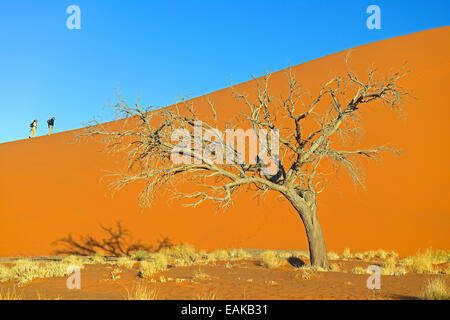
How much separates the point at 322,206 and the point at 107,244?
41.2ft

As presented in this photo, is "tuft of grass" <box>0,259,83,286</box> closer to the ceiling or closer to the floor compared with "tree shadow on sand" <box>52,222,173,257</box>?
closer to the ceiling

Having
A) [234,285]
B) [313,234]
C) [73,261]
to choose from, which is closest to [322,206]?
[313,234]

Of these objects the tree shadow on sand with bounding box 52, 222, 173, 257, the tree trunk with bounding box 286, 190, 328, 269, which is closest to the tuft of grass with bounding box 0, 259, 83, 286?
the tree trunk with bounding box 286, 190, 328, 269

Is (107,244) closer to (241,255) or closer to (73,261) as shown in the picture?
(73,261)

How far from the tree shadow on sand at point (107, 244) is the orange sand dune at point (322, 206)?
0.60 meters

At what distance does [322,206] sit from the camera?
21422 millimetres

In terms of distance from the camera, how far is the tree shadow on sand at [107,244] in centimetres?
1981

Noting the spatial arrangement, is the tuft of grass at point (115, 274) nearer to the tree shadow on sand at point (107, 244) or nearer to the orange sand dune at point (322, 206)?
the orange sand dune at point (322, 206)

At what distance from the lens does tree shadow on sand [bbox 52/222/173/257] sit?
19.8 m

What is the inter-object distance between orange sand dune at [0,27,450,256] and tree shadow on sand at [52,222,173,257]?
60 centimetres

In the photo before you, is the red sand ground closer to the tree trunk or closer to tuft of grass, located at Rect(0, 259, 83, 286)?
tuft of grass, located at Rect(0, 259, 83, 286)

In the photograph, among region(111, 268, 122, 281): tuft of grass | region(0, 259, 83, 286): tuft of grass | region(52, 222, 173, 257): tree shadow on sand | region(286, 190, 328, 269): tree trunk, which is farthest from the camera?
region(52, 222, 173, 257): tree shadow on sand
